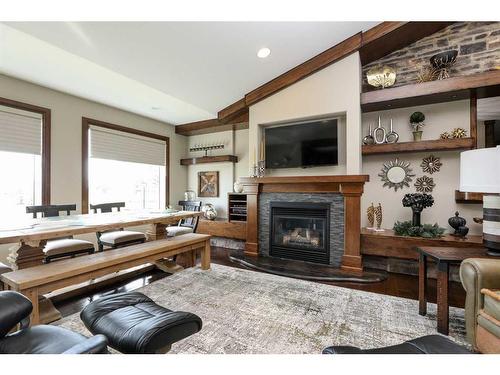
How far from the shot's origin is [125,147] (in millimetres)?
4742

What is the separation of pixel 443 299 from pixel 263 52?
3.14 metres

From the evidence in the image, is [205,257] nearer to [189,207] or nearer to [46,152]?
[189,207]

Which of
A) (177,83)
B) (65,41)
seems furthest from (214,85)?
(65,41)

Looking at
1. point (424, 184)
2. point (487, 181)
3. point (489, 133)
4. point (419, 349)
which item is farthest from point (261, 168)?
point (419, 349)

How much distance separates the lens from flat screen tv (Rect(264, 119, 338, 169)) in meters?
3.47

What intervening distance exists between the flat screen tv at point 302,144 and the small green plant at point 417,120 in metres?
1.02

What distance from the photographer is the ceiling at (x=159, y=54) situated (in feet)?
8.05

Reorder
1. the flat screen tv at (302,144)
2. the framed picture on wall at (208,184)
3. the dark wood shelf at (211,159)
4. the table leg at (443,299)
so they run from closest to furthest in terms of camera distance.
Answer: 1. the table leg at (443,299)
2. the flat screen tv at (302,144)
3. the dark wood shelf at (211,159)
4. the framed picture on wall at (208,184)

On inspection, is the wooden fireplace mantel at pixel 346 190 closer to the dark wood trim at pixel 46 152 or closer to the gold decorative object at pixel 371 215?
the gold decorative object at pixel 371 215

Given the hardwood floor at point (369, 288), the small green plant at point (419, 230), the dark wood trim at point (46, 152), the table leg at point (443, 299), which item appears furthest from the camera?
the dark wood trim at point (46, 152)

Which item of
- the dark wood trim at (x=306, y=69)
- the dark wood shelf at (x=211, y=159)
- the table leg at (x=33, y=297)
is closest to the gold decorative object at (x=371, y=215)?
the dark wood trim at (x=306, y=69)

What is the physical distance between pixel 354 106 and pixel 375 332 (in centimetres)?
257

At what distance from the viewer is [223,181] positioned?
5395 millimetres

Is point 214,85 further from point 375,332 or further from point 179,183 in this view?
point 375,332
